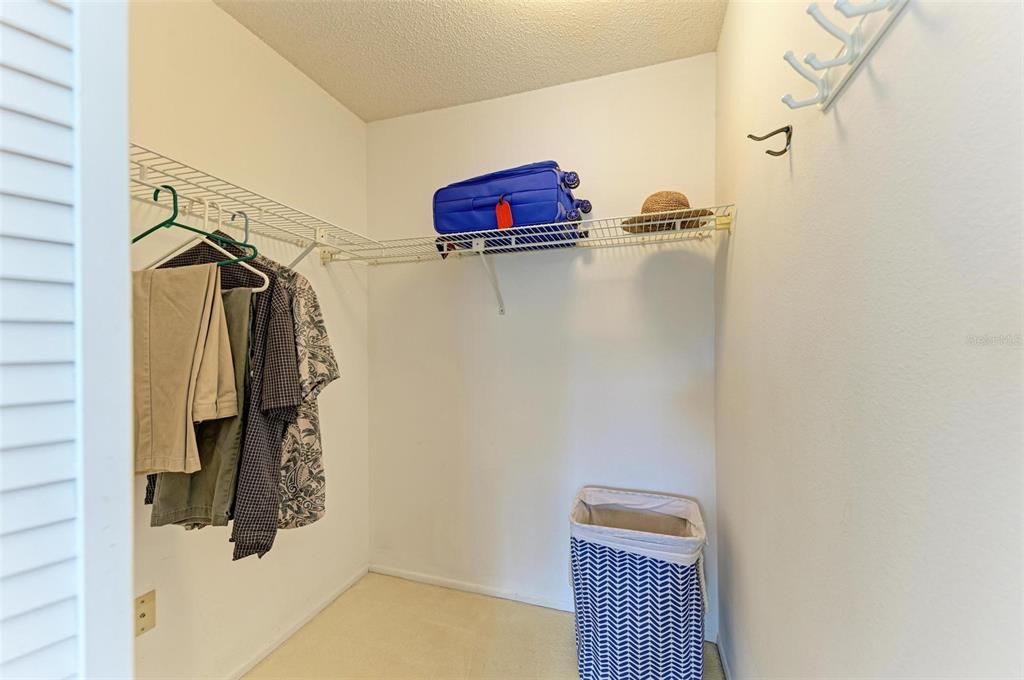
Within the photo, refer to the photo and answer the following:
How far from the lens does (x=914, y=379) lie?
461mm

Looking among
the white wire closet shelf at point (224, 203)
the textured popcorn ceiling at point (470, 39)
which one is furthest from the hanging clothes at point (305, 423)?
the textured popcorn ceiling at point (470, 39)

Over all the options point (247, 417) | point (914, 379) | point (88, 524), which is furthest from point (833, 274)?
point (247, 417)

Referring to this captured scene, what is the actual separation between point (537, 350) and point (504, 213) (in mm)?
A: 665

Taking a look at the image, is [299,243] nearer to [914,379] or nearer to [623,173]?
[623,173]

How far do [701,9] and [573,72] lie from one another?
0.52 m

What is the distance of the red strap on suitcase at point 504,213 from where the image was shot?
1508 mm

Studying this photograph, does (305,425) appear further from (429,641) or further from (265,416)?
(429,641)

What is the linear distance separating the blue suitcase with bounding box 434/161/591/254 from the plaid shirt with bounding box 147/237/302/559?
2.42 ft

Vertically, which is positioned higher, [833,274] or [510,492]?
[833,274]

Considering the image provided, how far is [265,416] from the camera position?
1.05 metres

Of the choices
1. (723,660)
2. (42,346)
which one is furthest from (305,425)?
(723,660)

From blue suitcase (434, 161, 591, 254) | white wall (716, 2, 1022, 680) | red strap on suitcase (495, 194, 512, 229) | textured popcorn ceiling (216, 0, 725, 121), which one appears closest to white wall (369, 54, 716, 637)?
textured popcorn ceiling (216, 0, 725, 121)

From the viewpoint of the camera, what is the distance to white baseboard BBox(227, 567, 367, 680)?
4.93ft

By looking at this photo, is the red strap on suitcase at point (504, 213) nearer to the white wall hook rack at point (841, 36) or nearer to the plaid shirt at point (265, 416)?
the plaid shirt at point (265, 416)
